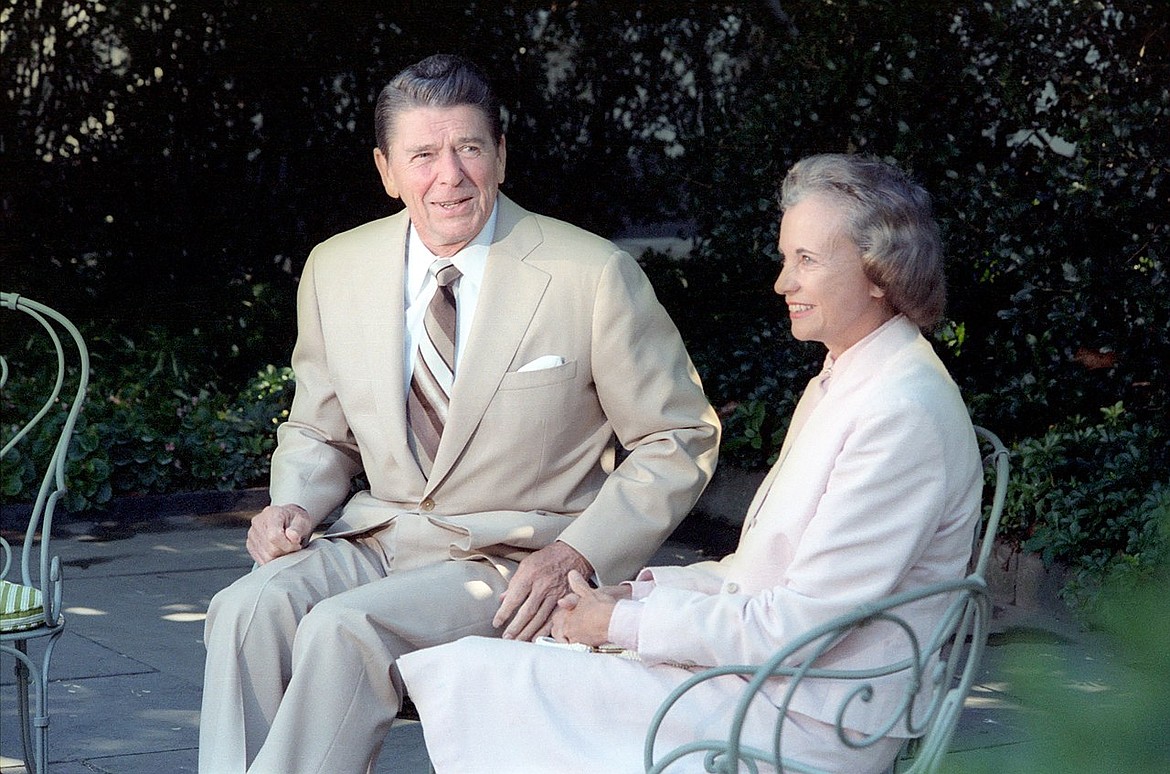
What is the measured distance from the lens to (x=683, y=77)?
9172 mm

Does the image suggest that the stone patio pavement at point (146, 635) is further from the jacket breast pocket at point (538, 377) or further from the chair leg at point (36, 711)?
the jacket breast pocket at point (538, 377)

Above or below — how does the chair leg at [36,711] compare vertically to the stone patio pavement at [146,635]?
above

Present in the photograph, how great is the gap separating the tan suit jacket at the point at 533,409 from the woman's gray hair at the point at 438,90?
0.86 ft

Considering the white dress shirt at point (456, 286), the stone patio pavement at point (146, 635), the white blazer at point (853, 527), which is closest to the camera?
the white blazer at point (853, 527)

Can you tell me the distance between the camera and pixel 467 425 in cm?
309

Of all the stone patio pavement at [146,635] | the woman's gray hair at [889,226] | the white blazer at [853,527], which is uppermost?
the woman's gray hair at [889,226]

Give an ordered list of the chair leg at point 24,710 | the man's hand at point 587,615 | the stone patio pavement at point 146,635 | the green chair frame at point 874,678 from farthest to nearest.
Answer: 1. the stone patio pavement at point 146,635
2. the chair leg at point 24,710
3. the man's hand at point 587,615
4. the green chair frame at point 874,678

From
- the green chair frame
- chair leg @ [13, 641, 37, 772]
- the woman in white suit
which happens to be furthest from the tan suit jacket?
the green chair frame

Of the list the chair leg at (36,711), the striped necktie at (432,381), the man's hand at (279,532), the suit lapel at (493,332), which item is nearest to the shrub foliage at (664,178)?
the suit lapel at (493,332)

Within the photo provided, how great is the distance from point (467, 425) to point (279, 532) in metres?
0.43

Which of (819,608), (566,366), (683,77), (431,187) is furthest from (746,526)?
(683,77)

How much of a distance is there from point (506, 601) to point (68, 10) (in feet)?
24.1

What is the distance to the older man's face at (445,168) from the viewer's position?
10.2 feet

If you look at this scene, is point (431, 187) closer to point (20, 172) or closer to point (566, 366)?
point (566, 366)
